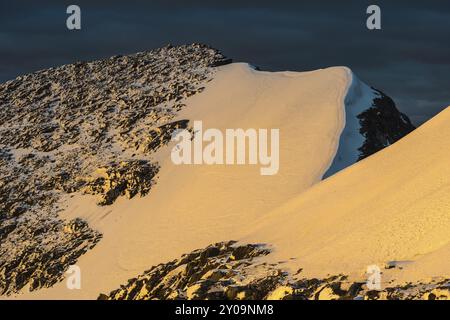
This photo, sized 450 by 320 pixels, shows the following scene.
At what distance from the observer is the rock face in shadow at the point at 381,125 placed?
71.8 metres

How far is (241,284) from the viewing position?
124ft

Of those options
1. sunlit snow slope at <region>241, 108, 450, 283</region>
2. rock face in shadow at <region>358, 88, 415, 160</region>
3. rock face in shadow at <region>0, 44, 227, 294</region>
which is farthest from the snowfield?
rock face in shadow at <region>0, 44, 227, 294</region>

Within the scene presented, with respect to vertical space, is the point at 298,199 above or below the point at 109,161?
above

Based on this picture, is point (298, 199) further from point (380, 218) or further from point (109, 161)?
point (109, 161)

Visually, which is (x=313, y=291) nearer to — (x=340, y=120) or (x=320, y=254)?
(x=320, y=254)

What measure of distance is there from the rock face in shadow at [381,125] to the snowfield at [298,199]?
0.99m

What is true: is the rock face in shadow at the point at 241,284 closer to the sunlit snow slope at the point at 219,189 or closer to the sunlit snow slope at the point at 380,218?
Answer: the sunlit snow slope at the point at 380,218

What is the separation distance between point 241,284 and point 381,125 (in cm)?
4294

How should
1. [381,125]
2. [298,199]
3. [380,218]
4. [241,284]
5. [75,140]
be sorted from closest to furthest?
[241,284] < [380,218] < [298,199] < [381,125] < [75,140]

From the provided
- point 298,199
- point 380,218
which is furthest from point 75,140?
point 380,218

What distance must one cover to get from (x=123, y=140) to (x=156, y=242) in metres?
23.8

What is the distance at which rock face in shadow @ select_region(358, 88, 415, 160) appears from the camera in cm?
7175

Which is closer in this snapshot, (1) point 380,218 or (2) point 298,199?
(1) point 380,218

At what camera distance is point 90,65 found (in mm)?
114375
